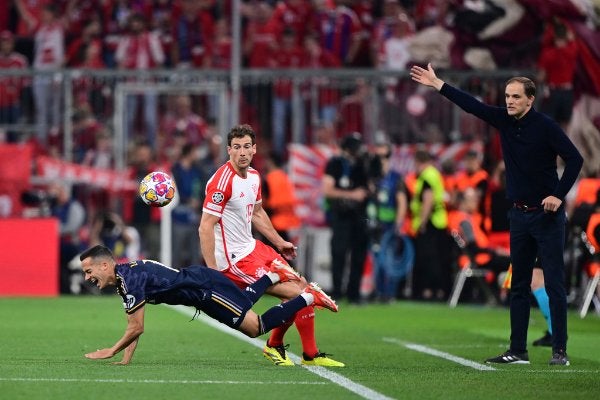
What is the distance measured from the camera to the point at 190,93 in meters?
23.7

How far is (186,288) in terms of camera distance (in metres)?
11.2

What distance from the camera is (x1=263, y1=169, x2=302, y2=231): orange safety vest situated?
22.0 m

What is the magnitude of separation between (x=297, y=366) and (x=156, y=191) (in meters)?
2.09

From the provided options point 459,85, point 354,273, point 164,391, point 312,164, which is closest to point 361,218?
point 354,273

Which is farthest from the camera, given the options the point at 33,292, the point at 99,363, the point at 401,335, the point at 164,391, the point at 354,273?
the point at 33,292

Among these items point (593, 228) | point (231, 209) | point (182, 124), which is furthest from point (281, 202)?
point (231, 209)

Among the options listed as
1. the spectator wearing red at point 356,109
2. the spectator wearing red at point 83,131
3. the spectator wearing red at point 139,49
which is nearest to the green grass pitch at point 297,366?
the spectator wearing red at point 83,131

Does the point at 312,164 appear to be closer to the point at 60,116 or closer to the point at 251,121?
the point at 251,121

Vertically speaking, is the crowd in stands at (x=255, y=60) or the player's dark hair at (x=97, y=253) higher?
Result: the crowd in stands at (x=255, y=60)

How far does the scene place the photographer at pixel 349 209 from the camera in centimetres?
2120

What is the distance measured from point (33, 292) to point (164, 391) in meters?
13.6

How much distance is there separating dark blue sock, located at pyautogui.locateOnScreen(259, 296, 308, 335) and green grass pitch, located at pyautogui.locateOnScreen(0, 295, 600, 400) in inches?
13.7

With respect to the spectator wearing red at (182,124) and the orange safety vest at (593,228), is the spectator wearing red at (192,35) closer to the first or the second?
the spectator wearing red at (182,124)

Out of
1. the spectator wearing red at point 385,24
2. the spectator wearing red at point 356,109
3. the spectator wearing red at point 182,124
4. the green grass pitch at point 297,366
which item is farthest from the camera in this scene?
the spectator wearing red at point 385,24
